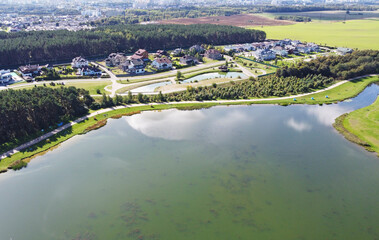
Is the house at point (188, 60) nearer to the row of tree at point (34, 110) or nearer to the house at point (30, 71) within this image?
the house at point (30, 71)

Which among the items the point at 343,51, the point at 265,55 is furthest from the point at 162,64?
the point at 343,51

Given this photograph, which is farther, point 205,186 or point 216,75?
point 216,75

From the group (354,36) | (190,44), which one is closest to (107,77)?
(190,44)

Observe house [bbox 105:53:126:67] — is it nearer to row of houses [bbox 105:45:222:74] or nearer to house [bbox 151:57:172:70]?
row of houses [bbox 105:45:222:74]

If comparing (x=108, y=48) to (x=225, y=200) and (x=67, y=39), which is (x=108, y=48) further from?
(x=225, y=200)

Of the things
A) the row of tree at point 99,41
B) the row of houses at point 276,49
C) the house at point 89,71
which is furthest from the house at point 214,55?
the house at point 89,71

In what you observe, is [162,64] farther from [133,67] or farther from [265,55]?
[265,55]

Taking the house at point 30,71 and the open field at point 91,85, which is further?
the house at point 30,71
